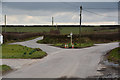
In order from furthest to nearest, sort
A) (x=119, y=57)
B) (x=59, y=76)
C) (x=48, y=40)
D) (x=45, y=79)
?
(x=48, y=40), (x=119, y=57), (x=59, y=76), (x=45, y=79)

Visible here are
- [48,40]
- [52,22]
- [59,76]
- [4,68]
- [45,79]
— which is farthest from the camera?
[52,22]

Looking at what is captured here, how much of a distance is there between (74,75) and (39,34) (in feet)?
239

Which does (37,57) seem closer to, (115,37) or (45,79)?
(45,79)

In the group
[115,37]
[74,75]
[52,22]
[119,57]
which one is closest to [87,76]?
[74,75]

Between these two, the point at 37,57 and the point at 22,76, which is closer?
the point at 22,76

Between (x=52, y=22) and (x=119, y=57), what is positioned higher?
(x=52, y=22)

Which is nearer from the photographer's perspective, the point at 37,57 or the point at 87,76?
the point at 87,76

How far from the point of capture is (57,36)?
176 feet

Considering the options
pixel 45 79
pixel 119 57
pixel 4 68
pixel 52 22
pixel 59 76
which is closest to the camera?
pixel 45 79

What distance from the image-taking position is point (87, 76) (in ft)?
43.3

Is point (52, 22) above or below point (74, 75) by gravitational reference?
above

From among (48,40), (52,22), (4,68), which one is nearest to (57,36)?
(48,40)

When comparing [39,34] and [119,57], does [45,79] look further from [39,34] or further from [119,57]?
[39,34]

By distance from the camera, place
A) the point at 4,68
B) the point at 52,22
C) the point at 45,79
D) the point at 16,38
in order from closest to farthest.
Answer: the point at 45,79 → the point at 4,68 → the point at 16,38 → the point at 52,22
